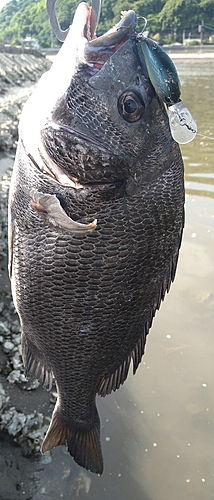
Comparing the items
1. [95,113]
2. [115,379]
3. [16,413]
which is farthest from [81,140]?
[16,413]

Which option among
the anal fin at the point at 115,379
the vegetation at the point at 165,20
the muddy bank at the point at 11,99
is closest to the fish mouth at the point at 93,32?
the anal fin at the point at 115,379

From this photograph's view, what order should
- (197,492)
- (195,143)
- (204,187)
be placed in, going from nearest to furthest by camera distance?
(197,492) < (204,187) < (195,143)

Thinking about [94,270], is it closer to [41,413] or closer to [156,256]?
A: [156,256]

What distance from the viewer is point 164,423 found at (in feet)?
8.32

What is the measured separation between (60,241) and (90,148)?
295mm

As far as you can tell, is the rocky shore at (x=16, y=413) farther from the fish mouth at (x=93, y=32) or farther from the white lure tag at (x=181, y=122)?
the fish mouth at (x=93, y=32)

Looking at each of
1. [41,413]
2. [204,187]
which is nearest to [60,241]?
[41,413]

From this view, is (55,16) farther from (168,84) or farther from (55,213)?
(55,213)

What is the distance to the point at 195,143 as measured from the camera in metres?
7.81

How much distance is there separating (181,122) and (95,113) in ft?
0.84

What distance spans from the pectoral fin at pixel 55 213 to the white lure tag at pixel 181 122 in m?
0.34

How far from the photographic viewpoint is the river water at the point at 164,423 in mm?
2193

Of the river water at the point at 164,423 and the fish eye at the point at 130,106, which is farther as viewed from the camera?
the river water at the point at 164,423

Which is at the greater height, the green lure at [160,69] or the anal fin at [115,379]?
the green lure at [160,69]
